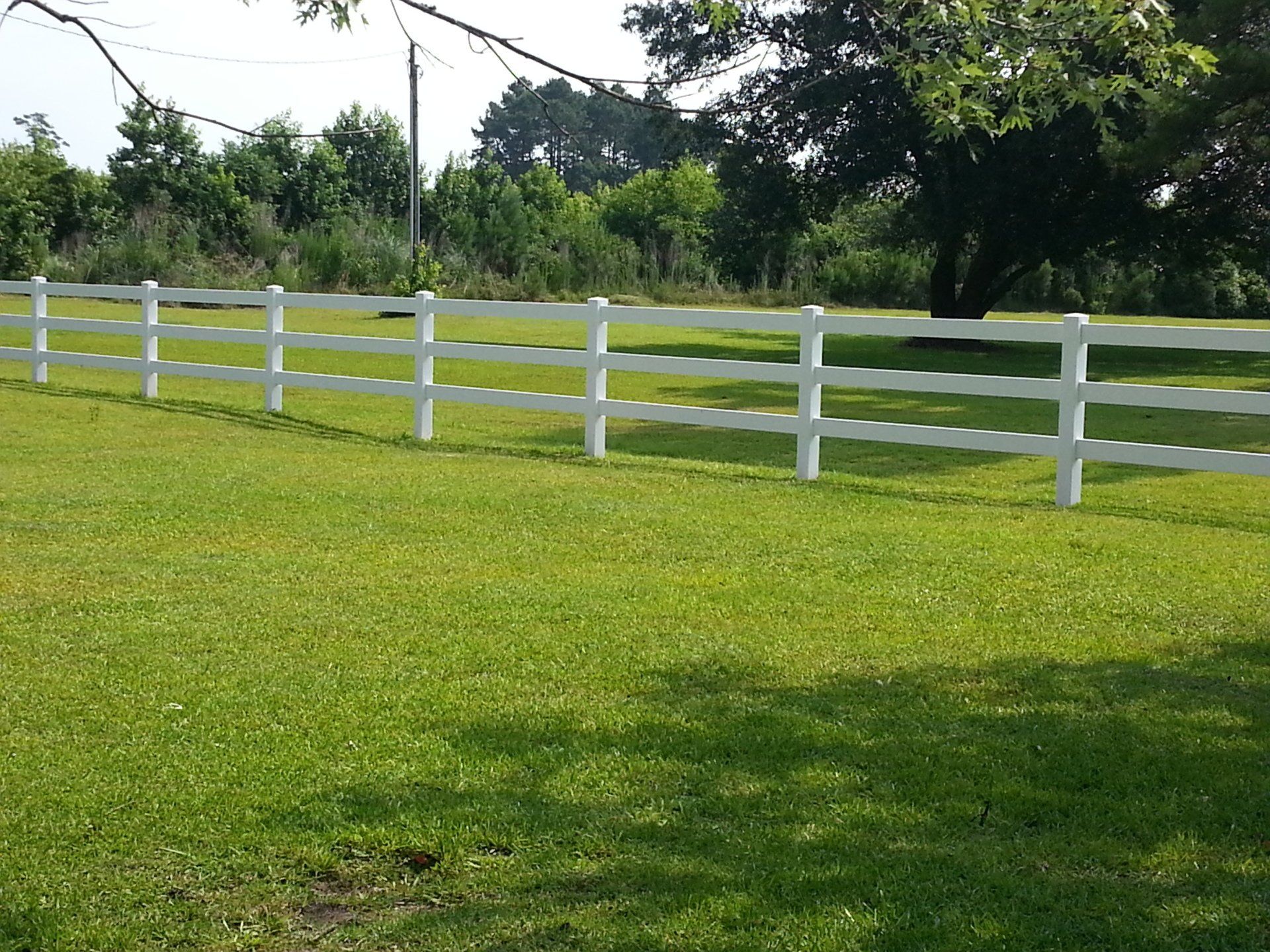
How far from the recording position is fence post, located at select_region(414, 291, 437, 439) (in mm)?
14648

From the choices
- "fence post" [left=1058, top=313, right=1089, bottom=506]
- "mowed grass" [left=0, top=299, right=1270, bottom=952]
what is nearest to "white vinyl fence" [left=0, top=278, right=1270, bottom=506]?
"fence post" [left=1058, top=313, right=1089, bottom=506]

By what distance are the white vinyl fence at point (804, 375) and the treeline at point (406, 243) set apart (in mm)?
19585

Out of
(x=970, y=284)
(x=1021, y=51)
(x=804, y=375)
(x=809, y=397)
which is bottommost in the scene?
(x=809, y=397)

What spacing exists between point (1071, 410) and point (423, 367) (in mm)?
6275

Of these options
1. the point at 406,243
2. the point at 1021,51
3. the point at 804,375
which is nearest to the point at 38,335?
the point at 804,375

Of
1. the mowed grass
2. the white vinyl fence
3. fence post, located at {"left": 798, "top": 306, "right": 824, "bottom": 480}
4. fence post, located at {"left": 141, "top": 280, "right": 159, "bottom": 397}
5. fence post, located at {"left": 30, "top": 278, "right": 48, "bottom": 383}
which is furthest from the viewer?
fence post, located at {"left": 30, "top": 278, "right": 48, "bottom": 383}

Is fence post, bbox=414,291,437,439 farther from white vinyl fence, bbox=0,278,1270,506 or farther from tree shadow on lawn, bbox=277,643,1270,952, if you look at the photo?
tree shadow on lawn, bbox=277,643,1270,952

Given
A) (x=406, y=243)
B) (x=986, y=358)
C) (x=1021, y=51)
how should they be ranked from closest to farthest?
A: (x=1021, y=51), (x=986, y=358), (x=406, y=243)

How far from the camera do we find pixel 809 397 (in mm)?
12367

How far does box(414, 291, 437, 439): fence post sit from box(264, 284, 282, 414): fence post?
2.25 meters

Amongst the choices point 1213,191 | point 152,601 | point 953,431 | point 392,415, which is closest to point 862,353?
point 1213,191

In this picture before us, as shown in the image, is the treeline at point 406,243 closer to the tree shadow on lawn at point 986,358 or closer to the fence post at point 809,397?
the tree shadow on lawn at point 986,358

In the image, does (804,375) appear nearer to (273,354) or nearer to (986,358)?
(273,354)

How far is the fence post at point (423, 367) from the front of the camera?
14.6 m
